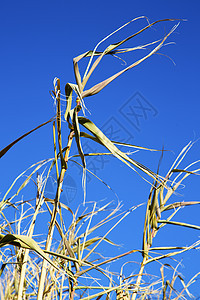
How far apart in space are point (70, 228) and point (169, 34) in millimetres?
894

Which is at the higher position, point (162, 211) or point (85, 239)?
point (162, 211)

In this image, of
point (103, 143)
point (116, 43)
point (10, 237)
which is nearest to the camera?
point (10, 237)

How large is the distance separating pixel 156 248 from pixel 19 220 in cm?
65

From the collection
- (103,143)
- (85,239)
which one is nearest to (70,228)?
(85,239)

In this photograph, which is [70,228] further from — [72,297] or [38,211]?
[72,297]

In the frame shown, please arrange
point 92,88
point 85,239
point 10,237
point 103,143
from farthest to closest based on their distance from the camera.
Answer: point 85,239 → point 92,88 → point 103,143 → point 10,237

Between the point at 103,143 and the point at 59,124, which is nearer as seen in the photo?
the point at 103,143

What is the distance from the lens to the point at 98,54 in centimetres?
136

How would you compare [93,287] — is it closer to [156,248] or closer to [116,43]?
[156,248]

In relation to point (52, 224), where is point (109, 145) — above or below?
above

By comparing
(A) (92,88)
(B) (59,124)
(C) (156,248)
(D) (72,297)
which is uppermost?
(A) (92,88)

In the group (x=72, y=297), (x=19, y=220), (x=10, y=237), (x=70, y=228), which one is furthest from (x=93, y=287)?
(x=10, y=237)

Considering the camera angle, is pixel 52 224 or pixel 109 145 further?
pixel 52 224

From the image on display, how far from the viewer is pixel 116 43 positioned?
1363 millimetres
